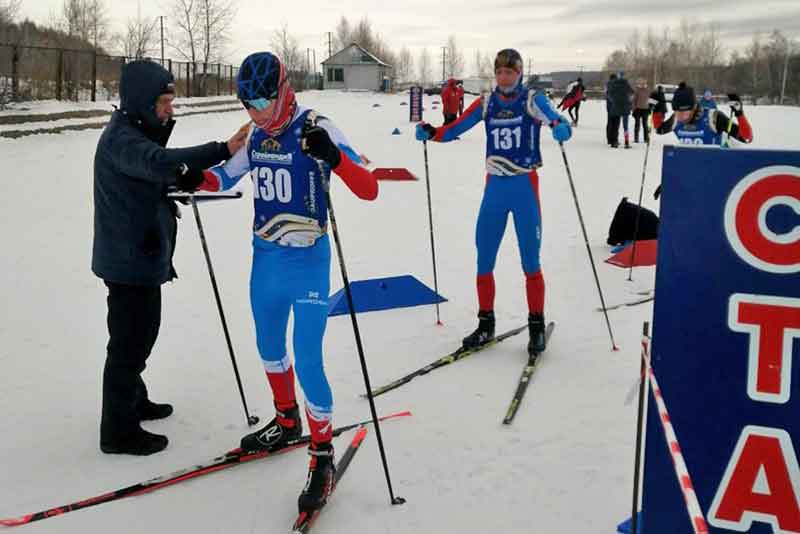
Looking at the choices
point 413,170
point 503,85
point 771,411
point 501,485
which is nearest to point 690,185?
point 771,411

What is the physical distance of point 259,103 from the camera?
118 inches

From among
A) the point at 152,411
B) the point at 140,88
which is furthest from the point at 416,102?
the point at 140,88

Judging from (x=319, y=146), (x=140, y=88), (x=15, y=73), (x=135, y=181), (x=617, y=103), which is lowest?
(x=135, y=181)

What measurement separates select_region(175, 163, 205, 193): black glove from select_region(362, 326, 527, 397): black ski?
1.79 m

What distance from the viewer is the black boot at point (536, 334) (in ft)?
16.2

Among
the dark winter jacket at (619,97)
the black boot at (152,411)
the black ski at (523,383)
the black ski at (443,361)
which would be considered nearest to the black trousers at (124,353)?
the black boot at (152,411)

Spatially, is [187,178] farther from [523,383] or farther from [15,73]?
[15,73]

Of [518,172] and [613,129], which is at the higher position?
[613,129]

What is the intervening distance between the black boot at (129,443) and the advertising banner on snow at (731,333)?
259cm

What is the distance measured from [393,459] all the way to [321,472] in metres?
0.54

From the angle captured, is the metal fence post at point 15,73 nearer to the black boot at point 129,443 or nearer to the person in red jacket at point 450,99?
the person in red jacket at point 450,99

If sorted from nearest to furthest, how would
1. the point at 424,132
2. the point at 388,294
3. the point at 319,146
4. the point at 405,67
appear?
the point at 319,146 → the point at 424,132 → the point at 388,294 → the point at 405,67

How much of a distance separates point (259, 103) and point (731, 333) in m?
2.07

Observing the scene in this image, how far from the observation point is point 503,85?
4973mm
